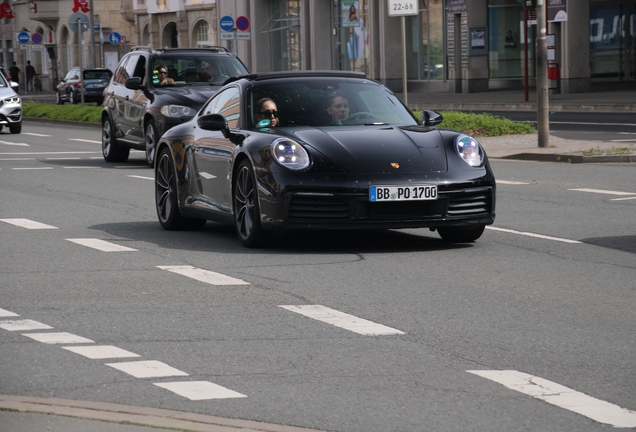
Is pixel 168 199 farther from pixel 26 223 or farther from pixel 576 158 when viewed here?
pixel 576 158

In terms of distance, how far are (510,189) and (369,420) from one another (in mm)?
11201

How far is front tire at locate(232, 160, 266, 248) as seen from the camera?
10375mm

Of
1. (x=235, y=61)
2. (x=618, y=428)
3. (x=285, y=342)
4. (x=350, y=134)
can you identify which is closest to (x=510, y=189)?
(x=350, y=134)

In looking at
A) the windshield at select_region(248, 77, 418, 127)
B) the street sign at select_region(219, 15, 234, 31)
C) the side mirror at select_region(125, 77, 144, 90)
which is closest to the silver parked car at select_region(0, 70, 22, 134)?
the street sign at select_region(219, 15, 234, 31)

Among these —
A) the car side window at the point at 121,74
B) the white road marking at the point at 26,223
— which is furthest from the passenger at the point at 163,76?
the white road marking at the point at 26,223

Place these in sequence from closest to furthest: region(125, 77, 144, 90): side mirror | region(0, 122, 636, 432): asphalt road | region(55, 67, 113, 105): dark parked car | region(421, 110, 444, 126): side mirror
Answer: region(0, 122, 636, 432): asphalt road, region(421, 110, 444, 126): side mirror, region(125, 77, 144, 90): side mirror, region(55, 67, 113, 105): dark parked car

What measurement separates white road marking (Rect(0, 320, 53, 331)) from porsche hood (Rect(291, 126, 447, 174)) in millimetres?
3293

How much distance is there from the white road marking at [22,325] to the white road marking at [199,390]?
63.5 inches

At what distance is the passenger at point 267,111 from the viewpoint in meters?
11.0

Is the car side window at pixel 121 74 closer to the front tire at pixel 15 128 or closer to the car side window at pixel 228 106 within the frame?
the car side window at pixel 228 106

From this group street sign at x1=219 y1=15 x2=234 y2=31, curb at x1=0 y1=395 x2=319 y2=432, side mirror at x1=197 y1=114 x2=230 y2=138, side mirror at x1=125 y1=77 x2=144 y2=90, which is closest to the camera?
curb at x1=0 y1=395 x2=319 y2=432

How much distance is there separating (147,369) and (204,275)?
308 cm

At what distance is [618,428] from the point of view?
197 inches

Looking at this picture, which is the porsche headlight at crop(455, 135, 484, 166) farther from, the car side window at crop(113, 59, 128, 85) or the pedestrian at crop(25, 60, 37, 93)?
the pedestrian at crop(25, 60, 37, 93)
